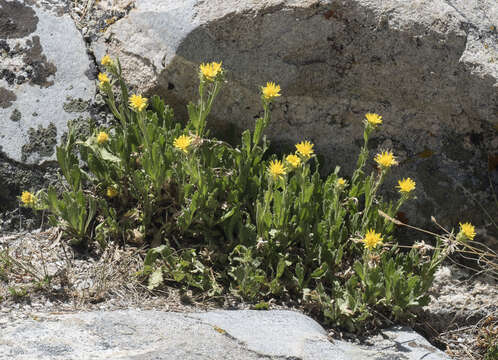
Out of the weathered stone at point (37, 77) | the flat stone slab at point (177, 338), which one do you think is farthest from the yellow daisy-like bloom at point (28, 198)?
the flat stone slab at point (177, 338)

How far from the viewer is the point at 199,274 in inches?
121

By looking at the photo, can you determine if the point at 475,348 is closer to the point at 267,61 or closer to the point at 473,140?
the point at 473,140

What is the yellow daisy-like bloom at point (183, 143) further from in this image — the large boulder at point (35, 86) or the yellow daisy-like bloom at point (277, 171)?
the large boulder at point (35, 86)

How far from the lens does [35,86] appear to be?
355 centimetres

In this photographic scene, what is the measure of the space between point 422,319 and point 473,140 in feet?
4.03

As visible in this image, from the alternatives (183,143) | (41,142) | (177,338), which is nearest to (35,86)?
(41,142)

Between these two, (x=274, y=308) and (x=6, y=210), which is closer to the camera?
(x=274, y=308)

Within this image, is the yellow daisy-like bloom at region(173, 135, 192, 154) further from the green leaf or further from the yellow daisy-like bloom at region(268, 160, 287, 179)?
the green leaf

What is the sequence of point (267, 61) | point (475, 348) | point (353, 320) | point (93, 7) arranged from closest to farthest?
point (353, 320) → point (475, 348) → point (267, 61) → point (93, 7)

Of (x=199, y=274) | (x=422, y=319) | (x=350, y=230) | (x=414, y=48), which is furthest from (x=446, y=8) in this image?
(x=199, y=274)

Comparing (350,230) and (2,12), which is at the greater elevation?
(2,12)

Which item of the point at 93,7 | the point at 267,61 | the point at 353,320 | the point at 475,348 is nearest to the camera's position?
the point at 353,320

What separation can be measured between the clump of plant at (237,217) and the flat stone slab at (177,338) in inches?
11.5

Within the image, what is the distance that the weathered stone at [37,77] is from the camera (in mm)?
3398
